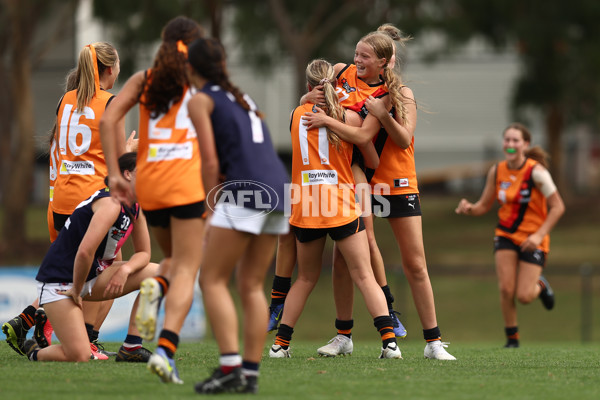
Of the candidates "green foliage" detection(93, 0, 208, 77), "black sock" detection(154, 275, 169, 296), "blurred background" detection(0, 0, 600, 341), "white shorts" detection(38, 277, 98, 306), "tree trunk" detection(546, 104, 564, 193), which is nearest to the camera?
"black sock" detection(154, 275, 169, 296)

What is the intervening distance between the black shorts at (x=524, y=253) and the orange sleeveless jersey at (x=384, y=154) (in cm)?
313

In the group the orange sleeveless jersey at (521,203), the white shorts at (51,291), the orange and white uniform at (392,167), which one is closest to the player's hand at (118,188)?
the white shorts at (51,291)

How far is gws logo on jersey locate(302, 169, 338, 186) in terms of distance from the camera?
6.20m

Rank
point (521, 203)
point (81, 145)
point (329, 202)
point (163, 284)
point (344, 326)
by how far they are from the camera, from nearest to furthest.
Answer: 1. point (163, 284)
2. point (329, 202)
3. point (81, 145)
4. point (344, 326)
5. point (521, 203)

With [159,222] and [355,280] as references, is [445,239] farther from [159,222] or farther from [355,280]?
[159,222]

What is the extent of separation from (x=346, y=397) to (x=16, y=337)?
296 cm

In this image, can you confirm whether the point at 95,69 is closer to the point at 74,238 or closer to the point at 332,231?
the point at 74,238

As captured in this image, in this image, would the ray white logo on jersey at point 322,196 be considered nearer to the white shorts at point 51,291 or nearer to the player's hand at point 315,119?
the player's hand at point 315,119

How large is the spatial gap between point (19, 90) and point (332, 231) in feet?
54.4

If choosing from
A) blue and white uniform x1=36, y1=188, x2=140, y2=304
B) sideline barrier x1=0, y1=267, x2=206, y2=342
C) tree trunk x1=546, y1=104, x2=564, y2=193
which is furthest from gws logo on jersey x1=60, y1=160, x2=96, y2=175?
tree trunk x1=546, y1=104, x2=564, y2=193

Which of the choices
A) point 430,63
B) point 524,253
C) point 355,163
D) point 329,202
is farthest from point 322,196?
point 430,63

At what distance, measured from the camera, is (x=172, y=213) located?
4.91 meters

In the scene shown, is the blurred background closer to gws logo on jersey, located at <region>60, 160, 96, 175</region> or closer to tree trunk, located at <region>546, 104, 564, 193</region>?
tree trunk, located at <region>546, 104, 564, 193</region>

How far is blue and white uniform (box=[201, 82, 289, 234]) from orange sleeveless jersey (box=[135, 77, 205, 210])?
36 cm
